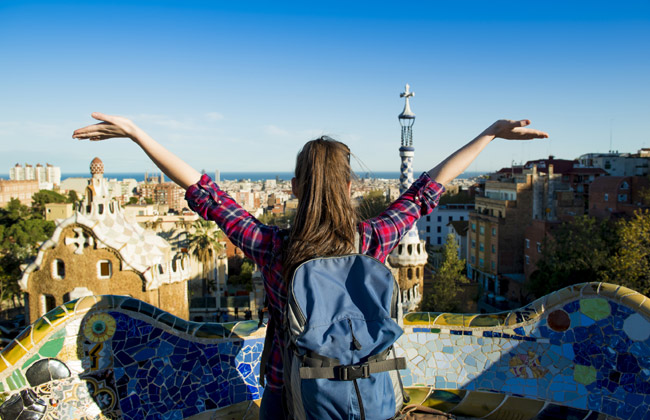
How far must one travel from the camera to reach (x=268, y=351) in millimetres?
2256

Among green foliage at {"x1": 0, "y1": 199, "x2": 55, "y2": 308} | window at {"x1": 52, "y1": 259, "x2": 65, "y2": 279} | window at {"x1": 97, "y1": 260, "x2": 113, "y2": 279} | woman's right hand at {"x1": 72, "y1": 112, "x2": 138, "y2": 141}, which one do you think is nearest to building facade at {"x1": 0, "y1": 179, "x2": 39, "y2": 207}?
green foliage at {"x1": 0, "y1": 199, "x2": 55, "y2": 308}

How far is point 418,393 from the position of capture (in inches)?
152

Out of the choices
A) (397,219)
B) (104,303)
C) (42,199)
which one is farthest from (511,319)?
→ (42,199)

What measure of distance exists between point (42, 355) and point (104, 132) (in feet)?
6.41

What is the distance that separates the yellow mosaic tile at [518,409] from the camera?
369cm

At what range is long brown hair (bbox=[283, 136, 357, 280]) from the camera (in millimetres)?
1862

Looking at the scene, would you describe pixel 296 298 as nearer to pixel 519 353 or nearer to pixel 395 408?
pixel 395 408

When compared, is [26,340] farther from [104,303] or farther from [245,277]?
[245,277]

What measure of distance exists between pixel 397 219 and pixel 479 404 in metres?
2.37

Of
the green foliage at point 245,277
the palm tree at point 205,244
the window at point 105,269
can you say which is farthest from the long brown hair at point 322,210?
the green foliage at point 245,277

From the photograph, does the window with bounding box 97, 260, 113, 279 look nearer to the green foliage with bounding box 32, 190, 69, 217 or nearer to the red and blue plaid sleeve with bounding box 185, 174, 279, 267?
the red and blue plaid sleeve with bounding box 185, 174, 279, 267

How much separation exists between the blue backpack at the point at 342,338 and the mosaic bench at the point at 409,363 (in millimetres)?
2119

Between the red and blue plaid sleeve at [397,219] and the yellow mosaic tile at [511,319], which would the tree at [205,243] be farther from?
the red and blue plaid sleeve at [397,219]

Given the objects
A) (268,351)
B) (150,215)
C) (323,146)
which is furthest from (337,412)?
(150,215)
